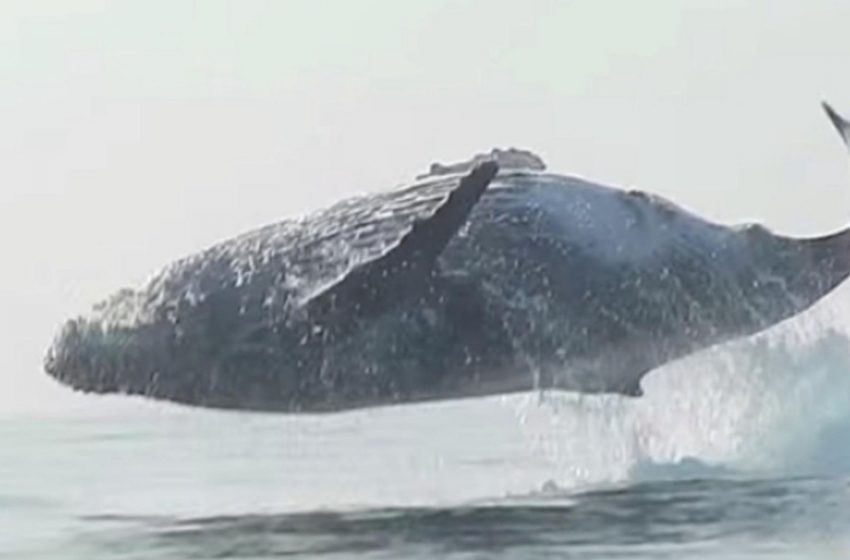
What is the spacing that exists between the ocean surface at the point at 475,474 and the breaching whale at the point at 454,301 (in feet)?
0.67

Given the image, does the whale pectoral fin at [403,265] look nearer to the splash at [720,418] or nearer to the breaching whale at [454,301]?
the breaching whale at [454,301]

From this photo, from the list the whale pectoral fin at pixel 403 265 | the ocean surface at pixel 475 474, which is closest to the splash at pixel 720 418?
the ocean surface at pixel 475 474

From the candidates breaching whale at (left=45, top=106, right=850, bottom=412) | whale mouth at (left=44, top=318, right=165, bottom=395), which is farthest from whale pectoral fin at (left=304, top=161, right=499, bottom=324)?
whale mouth at (left=44, top=318, right=165, bottom=395)

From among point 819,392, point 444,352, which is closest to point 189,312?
point 444,352

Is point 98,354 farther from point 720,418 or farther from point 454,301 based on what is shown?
point 720,418

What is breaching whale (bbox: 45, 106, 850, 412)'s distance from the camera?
10.1m

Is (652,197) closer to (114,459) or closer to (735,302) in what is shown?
(735,302)

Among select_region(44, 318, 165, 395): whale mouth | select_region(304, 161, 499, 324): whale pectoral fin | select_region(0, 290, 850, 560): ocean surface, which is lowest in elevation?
select_region(0, 290, 850, 560): ocean surface

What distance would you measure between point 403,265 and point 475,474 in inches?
51.8

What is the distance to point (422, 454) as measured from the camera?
35.0 feet

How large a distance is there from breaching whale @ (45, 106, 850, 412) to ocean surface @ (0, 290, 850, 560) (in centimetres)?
20

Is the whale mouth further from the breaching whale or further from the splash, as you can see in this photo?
the splash

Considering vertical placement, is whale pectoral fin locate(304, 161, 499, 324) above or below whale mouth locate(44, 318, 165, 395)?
above

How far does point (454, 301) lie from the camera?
10.2 metres
